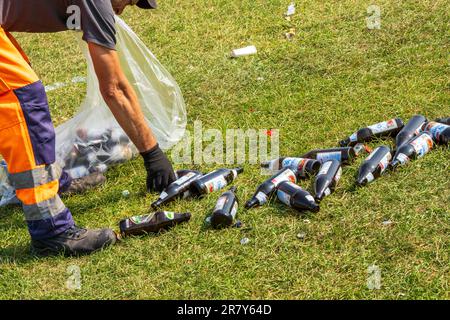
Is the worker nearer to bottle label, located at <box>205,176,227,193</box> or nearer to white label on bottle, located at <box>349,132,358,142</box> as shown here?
bottle label, located at <box>205,176,227,193</box>

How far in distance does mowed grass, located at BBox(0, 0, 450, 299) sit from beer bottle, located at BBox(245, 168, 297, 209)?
82mm

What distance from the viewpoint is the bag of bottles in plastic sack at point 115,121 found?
495 cm

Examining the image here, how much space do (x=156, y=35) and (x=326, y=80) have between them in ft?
8.07

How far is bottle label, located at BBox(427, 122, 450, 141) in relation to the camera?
179 inches

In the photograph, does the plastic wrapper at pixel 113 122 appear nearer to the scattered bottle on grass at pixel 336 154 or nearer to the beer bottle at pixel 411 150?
the scattered bottle on grass at pixel 336 154

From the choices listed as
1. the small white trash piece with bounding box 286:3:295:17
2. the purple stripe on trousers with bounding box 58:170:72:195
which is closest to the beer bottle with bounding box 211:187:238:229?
the purple stripe on trousers with bounding box 58:170:72:195

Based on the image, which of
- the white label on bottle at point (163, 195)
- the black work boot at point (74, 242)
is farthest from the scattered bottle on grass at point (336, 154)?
the black work boot at point (74, 242)

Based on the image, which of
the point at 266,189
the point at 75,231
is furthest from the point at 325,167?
the point at 75,231

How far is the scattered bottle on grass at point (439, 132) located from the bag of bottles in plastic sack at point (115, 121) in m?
1.99

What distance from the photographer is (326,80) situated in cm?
592

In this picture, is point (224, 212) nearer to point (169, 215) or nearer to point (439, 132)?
point (169, 215)

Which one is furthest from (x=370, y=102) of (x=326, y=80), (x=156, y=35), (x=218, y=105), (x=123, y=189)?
(x=156, y=35)

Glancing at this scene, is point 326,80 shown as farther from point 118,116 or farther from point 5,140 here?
point 5,140

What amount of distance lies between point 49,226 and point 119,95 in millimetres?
947
